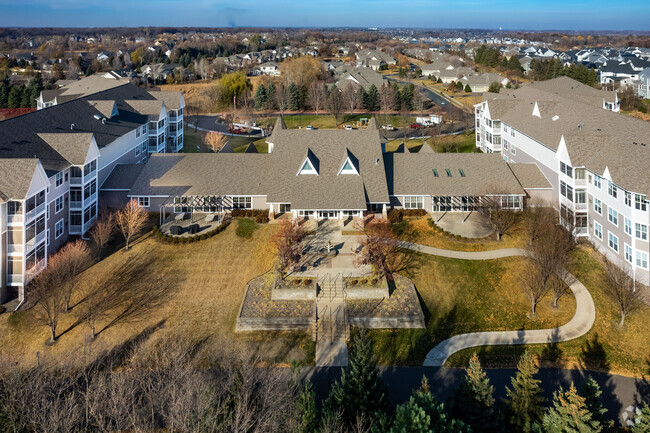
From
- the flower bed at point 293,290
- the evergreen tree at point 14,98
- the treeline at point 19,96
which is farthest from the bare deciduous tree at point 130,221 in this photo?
the evergreen tree at point 14,98

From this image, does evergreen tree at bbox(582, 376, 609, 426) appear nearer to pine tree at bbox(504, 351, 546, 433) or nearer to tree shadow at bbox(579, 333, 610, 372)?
pine tree at bbox(504, 351, 546, 433)

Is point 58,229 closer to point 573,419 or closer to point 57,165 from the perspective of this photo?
point 57,165

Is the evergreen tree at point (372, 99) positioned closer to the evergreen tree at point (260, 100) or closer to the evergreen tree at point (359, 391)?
the evergreen tree at point (260, 100)

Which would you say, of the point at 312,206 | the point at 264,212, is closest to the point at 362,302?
the point at 312,206

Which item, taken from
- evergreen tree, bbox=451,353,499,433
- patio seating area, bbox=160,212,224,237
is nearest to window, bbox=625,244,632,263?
evergreen tree, bbox=451,353,499,433

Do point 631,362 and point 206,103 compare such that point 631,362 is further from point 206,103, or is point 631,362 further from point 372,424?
point 206,103
